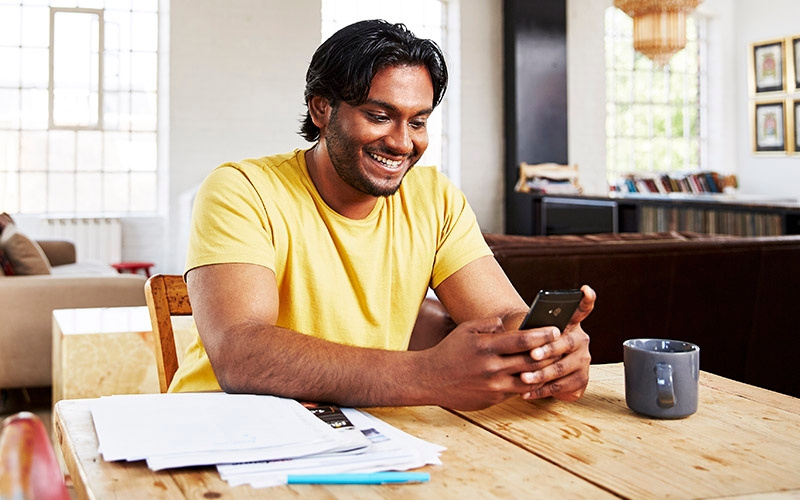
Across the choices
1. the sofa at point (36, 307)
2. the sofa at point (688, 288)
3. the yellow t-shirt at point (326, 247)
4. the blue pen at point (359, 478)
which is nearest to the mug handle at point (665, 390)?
the blue pen at point (359, 478)

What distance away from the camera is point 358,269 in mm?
1713

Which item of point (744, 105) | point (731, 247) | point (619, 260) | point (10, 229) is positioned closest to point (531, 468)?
point (619, 260)

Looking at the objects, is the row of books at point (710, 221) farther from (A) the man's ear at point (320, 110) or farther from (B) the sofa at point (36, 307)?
(A) the man's ear at point (320, 110)

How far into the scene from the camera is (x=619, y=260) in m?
3.00

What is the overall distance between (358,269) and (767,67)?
8.89m

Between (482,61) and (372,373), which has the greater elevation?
(482,61)

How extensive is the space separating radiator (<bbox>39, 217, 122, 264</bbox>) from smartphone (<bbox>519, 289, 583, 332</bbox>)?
22.9 ft

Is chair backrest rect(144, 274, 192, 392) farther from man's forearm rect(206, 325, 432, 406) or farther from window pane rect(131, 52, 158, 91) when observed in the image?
window pane rect(131, 52, 158, 91)

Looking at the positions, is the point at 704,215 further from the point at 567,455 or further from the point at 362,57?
the point at 567,455

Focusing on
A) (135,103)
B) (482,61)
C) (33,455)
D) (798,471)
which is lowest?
(798,471)

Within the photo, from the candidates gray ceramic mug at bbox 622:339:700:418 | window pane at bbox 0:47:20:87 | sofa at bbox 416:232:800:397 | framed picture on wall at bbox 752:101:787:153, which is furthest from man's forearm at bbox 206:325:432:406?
framed picture on wall at bbox 752:101:787:153

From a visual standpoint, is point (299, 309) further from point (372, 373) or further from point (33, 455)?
point (33, 455)

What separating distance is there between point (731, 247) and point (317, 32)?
5943mm

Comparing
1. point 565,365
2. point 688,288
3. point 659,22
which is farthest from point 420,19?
point 565,365
